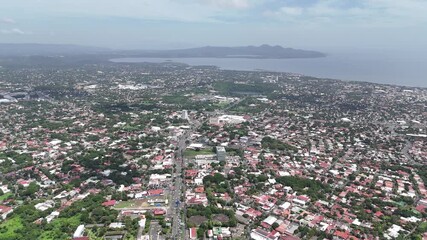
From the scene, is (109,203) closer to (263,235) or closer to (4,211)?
(4,211)

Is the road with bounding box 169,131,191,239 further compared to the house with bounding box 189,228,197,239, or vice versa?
the road with bounding box 169,131,191,239

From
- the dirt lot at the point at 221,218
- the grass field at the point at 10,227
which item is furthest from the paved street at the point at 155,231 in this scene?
the grass field at the point at 10,227

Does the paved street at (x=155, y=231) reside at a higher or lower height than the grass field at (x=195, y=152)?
lower

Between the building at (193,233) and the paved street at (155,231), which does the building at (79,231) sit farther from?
the building at (193,233)

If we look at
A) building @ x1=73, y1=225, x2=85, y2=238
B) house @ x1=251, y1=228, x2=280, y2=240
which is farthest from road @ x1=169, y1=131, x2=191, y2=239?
building @ x1=73, y1=225, x2=85, y2=238

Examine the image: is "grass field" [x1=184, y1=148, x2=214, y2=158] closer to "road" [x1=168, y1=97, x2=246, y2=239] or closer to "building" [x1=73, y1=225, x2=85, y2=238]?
"road" [x1=168, y1=97, x2=246, y2=239]

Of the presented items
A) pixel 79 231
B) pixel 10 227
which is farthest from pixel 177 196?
pixel 10 227

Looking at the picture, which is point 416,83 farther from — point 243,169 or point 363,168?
point 243,169
